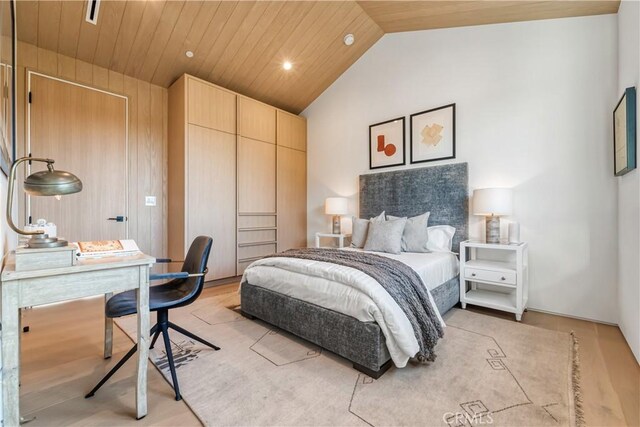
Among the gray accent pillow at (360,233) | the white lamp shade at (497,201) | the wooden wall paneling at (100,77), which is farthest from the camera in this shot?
the gray accent pillow at (360,233)

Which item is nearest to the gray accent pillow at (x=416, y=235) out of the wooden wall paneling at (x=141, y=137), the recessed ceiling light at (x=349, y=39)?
the recessed ceiling light at (x=349, y=39)

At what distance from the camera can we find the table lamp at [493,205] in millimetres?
2738

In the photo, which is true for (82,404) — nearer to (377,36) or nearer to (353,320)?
(353,320)

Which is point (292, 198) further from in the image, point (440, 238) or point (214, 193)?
point (440, 238)

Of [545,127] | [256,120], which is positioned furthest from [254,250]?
[545,127]

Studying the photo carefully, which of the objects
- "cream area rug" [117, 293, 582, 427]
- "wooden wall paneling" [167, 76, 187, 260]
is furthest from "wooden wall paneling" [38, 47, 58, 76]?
"cream area rug" [117, 293, 582, 427]

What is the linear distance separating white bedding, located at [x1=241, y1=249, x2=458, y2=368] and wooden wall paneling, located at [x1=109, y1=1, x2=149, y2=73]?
112 inches

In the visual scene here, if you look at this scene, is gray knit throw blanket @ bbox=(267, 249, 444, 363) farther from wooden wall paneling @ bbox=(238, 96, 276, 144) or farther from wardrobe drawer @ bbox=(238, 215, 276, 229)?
wooden wall paneling @ bbox=(238, 96, 276, 144)

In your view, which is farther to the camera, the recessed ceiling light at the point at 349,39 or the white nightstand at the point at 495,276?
the recessed ceiling light at the point at 349,39

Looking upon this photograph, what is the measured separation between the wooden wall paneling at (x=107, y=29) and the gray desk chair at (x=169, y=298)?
2575 millimetres

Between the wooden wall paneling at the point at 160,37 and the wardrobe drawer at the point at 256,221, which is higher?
the wooden wall paneling at the point at 160,37

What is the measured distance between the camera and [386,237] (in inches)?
119

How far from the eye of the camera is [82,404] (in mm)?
1519

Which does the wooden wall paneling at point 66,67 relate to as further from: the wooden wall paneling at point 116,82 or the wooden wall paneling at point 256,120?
the wooden wall paneling at point 256,120
